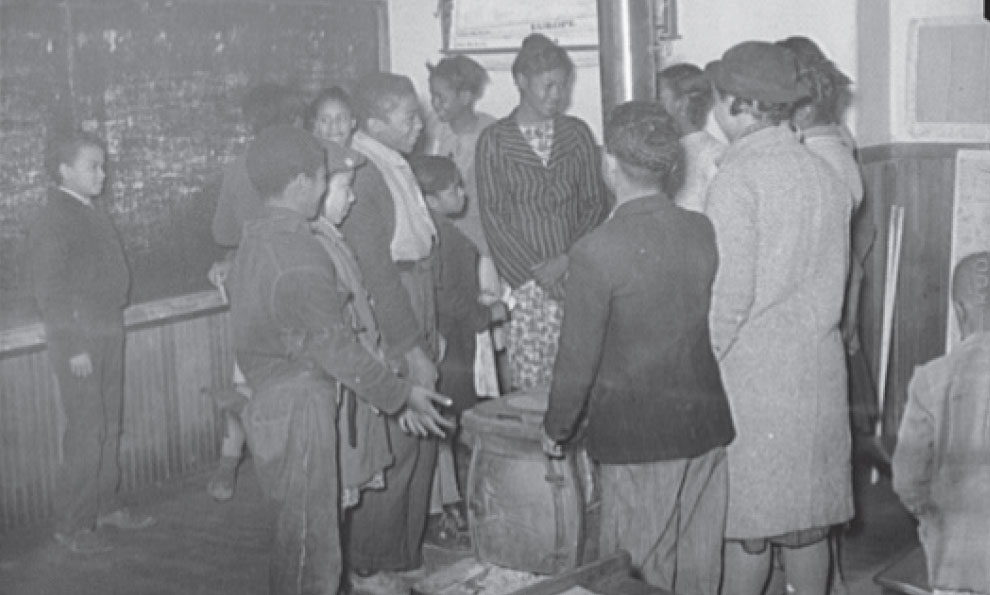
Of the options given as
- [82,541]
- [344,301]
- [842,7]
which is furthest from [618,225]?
[842,7]

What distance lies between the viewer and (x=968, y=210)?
10.5 ft

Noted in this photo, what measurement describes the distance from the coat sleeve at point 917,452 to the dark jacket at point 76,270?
1422 mm

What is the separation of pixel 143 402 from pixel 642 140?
1148 mm

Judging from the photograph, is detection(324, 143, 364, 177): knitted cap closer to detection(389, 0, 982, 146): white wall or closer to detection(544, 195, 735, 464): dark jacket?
detection(544, 195, 735, 464): dark jacket

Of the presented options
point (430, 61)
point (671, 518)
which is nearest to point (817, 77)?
point (671, 518)

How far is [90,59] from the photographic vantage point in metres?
2.38

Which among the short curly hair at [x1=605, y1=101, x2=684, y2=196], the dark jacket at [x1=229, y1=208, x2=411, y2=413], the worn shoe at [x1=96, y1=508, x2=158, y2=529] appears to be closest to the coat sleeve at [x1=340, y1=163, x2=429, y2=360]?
the dark jacket at [x1=229, y1=208, x2=411, y2=413]

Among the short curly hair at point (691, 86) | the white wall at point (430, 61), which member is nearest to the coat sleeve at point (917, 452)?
the short curly hair at point (691, 86)

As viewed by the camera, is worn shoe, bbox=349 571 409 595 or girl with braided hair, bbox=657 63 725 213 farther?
girl with braided hair, bbox=657 63 725 213

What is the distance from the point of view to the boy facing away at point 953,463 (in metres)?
2.05

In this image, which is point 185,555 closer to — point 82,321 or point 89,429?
point 89,429

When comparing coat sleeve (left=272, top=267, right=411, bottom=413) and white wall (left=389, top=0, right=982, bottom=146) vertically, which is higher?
white wall (left=389, top=0, right=982, bottom=146)

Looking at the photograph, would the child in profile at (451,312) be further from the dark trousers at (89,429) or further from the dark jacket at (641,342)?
the dark jacket at (641,342)

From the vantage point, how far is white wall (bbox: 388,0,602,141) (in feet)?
12.0
